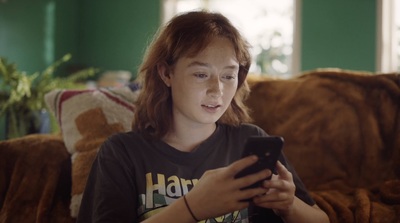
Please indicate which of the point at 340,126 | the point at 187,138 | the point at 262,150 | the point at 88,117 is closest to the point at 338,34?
the point at 340,126

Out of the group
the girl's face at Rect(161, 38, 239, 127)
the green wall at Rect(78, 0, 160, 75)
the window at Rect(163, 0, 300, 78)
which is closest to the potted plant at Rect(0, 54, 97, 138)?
the green wall at Rect(78, 0, 160, 75)

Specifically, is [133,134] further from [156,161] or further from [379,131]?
[379,131]

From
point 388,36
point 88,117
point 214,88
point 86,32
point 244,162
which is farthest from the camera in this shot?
point 86,32

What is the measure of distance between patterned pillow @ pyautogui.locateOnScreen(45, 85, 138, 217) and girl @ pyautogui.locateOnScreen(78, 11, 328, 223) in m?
0.41

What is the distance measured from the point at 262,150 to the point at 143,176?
33 centimetres

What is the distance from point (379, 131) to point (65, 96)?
1085 mm

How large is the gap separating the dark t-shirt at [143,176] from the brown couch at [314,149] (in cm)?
41

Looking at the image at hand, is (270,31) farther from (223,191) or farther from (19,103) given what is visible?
(223,191)

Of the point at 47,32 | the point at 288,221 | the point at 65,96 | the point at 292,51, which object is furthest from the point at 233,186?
the point at 47,32

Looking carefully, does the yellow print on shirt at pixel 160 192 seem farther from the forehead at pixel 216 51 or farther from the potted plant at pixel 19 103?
the potted plant at pixel 19 103

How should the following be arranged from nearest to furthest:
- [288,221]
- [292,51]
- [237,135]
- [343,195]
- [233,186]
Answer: [233,186] < [288,221] < [237,135] < [343,195] < [292,51]

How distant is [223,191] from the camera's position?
0.78 metres

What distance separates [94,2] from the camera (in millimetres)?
5160

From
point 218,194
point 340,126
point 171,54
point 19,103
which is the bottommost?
point 19,103
